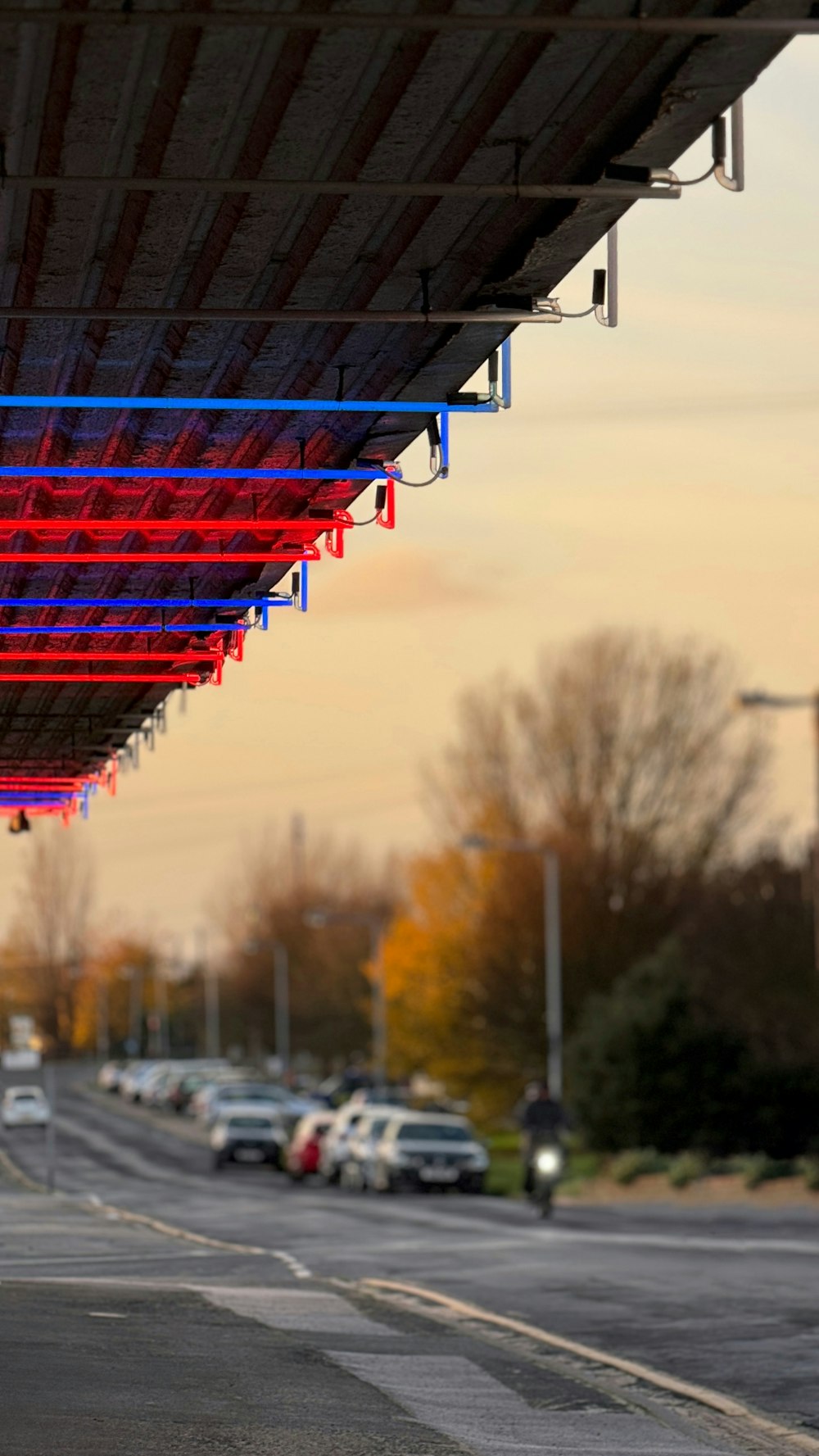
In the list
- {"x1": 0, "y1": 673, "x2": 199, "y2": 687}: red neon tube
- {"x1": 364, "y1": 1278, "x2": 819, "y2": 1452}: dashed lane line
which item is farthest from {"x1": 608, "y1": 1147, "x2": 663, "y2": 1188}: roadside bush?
{"x1": 0, "y1": 673, "x2": 199, "y2": 687}: red neon tube

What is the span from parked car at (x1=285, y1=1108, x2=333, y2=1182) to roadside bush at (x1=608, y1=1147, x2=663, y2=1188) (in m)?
7.98

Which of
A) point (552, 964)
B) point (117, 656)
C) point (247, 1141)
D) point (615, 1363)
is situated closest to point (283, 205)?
point (117, 656)

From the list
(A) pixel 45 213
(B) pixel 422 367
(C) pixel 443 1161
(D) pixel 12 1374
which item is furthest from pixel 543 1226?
(A) pixel 45 213

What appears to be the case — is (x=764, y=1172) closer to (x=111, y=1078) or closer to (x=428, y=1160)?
(x=428, y=1160)

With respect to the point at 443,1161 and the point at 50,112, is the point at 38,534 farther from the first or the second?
the point at 443,1161

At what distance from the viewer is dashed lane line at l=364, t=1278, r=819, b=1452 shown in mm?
11625

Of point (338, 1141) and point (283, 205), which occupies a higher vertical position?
point (283, 205)

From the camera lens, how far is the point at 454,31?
689 cm

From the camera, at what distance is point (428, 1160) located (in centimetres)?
4153

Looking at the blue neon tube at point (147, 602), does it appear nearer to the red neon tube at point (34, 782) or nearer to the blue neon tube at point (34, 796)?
the red neon tube at point (34, 782)

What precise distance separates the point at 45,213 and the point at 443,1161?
34.4 m

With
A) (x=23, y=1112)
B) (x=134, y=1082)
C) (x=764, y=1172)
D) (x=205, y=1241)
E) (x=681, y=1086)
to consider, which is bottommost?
(x=23, y=1112)

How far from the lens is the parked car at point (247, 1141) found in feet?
178

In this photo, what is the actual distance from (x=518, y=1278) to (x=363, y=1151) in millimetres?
23306
